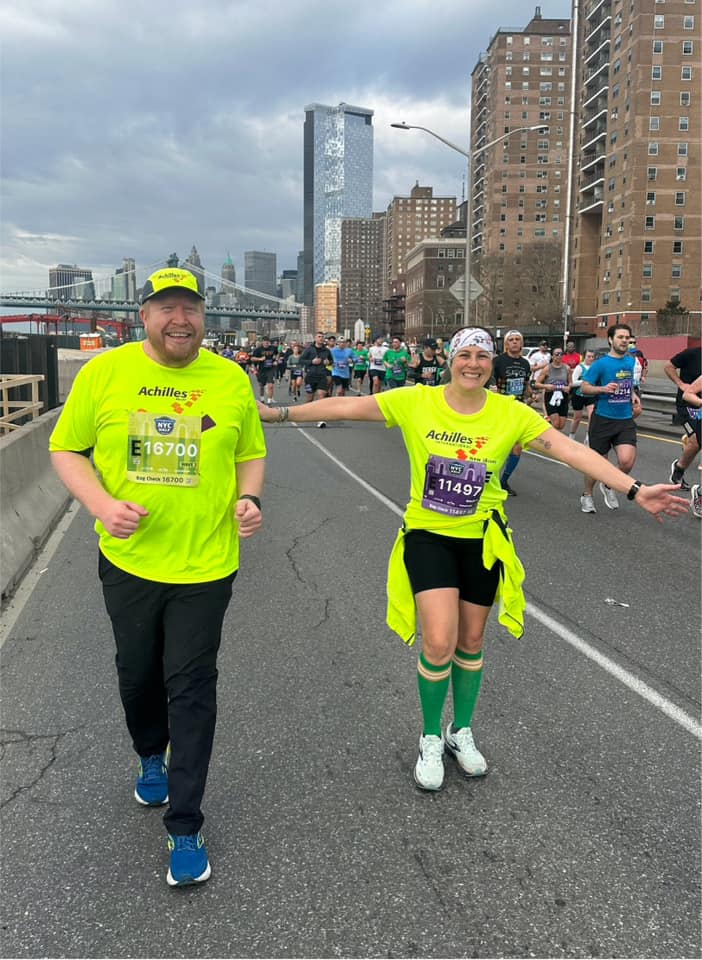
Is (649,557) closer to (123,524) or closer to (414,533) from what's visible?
(414,533)

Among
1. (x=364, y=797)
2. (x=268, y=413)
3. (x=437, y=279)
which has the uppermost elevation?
(x=437, y=279)

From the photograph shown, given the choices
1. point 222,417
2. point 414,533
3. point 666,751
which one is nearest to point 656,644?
point 666,751

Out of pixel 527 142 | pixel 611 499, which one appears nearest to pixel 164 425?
pixel 611 499

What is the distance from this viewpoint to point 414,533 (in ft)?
11.5

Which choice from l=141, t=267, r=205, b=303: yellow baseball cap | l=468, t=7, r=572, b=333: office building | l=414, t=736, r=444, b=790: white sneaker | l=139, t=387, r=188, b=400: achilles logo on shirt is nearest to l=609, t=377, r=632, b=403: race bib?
l=414, t=736, r=444, b=790: white sneaker

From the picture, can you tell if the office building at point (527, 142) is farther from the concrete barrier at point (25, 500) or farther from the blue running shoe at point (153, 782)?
the blue running shoe at point (153, 782)

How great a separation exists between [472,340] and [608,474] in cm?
82

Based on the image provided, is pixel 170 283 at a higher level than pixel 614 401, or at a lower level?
higher

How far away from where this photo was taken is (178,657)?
2766 mm

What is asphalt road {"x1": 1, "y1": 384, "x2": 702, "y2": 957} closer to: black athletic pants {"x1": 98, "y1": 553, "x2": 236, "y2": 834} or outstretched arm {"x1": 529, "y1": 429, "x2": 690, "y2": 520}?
black athletic pants {"x1": 98, "y1": 553, "x2": 236, "y2": 834}

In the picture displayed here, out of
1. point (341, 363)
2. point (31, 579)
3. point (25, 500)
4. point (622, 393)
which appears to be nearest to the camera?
point (31, 579)

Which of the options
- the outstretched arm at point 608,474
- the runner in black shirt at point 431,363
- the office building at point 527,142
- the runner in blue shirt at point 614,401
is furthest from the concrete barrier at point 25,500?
the office building at point 527,142

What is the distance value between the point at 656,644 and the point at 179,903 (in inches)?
135

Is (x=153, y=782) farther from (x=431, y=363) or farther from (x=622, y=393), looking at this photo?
(x=431, y=363)
